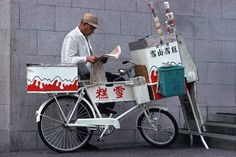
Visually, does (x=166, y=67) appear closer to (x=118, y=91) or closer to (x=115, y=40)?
(x=118, y=91)

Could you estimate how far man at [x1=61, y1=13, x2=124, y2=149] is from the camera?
26.2 feet

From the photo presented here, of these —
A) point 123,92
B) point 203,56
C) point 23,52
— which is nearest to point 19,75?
point 23,52

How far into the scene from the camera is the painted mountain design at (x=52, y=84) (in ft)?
25.0

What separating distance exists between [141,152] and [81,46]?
180 centimetres

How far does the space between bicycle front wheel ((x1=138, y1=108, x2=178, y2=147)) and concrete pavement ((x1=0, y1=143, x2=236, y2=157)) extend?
142 millimetres

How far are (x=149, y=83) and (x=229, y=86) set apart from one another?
2391mm

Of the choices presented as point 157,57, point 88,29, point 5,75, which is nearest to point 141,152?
point 157,57

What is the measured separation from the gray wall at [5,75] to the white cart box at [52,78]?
778 millimetres

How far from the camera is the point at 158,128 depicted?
328 inches

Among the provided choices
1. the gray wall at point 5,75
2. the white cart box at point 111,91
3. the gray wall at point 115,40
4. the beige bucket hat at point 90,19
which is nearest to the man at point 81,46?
the beige bucket hat at point 90,19

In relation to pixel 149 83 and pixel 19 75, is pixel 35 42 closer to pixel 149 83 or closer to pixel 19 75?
pixel 19 75

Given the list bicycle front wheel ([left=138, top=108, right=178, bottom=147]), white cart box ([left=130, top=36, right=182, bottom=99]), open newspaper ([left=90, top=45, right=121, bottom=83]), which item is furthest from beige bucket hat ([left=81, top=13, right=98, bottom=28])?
bicycle front wheel ([left=138, top=108, right=178, bottom=147])

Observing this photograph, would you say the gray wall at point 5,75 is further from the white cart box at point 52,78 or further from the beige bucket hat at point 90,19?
the beige bucket hat at point 90,19

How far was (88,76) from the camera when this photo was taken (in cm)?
808
